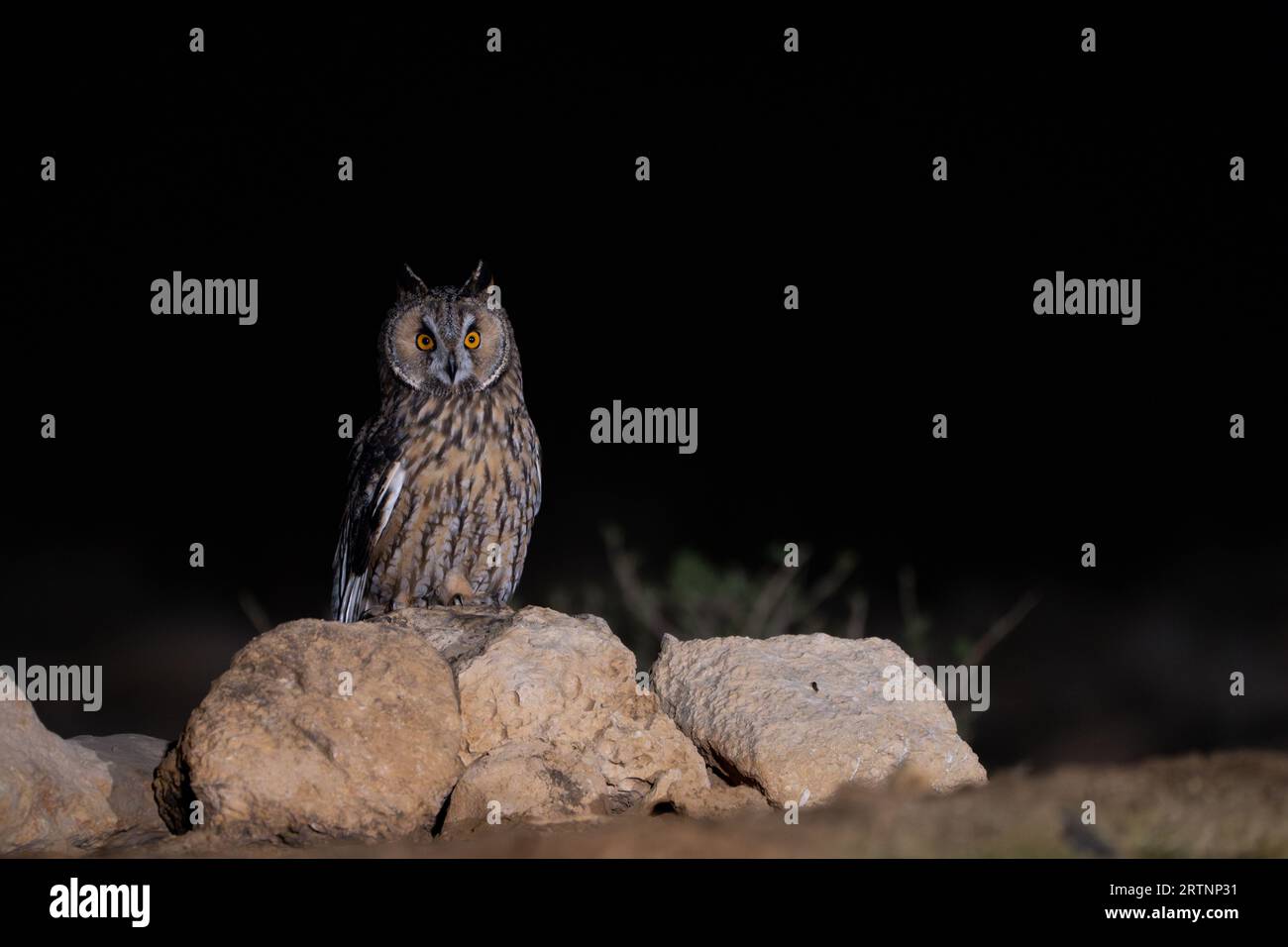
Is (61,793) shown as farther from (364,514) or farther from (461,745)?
(364,514)

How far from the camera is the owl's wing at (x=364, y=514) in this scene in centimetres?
436

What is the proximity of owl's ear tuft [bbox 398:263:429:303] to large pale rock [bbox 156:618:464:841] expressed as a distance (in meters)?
1.59

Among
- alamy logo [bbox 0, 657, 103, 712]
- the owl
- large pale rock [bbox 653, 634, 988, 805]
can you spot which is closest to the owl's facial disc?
the owl

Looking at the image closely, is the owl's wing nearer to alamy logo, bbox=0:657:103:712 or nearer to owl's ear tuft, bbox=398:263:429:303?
owl's ear tuft, bbox=398:263:429:303

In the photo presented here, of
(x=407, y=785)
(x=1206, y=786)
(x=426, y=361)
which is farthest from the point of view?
(x=426, y=361)

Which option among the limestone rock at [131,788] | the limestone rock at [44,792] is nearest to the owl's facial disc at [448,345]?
the limestone rock at [131,788]

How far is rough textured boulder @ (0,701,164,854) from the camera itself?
2.95 m

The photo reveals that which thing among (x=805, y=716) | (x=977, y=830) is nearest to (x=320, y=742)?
(x=805, y=716)

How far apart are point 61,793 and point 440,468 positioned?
5.44 feet

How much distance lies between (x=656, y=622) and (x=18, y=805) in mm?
3213

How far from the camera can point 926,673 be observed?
3.74 meters

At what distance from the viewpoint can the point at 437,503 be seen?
171 inches
